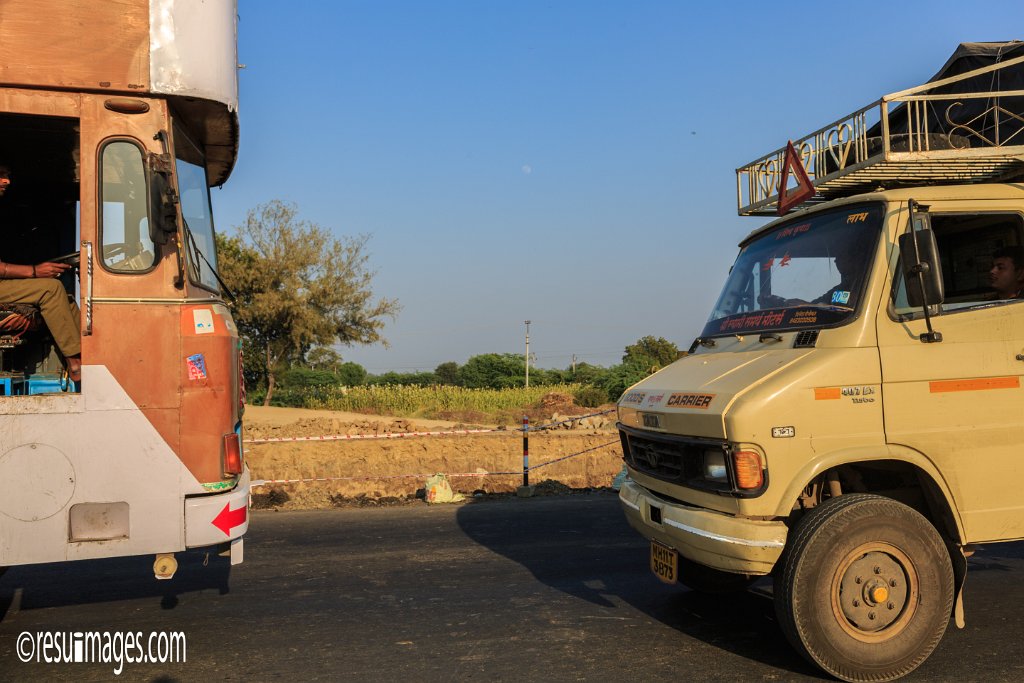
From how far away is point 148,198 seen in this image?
474 cm

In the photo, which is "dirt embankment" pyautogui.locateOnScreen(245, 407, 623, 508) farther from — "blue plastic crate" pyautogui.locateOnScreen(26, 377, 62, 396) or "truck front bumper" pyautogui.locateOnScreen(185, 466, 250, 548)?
"truck front bumper" pyautogui.locateOnScreen(185, 466, 250, 548)

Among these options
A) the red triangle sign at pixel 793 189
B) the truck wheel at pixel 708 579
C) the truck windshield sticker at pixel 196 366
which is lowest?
the truck wheel at pixel 708 579

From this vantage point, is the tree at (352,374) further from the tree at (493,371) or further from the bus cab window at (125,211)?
the bus cab window at (125,211)

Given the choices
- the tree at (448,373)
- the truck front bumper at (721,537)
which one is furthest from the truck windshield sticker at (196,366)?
the tree at (448,373)

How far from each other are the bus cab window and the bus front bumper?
146cm

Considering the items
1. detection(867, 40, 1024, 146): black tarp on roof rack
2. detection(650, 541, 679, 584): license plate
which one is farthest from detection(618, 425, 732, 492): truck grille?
detection(867, 40, 1024, 146): black tarp on roof rack

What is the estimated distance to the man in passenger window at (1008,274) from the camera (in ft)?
16.0

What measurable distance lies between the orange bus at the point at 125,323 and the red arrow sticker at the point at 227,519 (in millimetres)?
12

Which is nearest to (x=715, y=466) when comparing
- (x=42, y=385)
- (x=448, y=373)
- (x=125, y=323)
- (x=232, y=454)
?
(x=232, y=454)

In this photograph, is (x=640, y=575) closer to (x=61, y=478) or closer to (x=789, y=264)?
(x=789, y=264)

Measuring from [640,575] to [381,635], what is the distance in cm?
244

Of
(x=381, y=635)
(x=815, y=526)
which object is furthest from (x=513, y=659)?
(x=815, y=526)

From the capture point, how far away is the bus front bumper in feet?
15.5

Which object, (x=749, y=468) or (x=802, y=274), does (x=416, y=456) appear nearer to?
(x=802, y=274)
